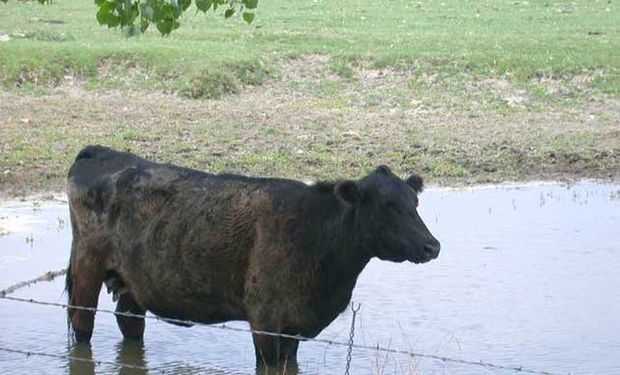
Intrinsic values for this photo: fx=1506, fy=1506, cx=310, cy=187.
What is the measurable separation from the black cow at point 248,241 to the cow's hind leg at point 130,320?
421mm

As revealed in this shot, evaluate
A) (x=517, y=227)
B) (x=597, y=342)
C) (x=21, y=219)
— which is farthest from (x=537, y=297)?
(x=21, y=219)

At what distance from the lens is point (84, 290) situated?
10.0 meters

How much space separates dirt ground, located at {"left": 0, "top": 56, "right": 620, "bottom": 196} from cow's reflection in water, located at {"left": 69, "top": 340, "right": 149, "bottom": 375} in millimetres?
6079

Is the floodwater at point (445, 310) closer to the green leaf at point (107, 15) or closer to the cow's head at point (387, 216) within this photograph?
the cow's head at point (387, 216)

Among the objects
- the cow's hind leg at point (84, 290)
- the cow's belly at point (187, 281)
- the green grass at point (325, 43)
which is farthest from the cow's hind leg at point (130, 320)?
the green grass at point (325, 43)

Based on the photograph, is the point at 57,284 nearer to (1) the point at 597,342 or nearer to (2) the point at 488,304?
(2) the point at 488,304

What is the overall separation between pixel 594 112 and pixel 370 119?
10.3 ft

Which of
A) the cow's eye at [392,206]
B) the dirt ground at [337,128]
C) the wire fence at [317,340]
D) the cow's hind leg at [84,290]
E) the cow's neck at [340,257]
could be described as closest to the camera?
the wire fence at [317,340]

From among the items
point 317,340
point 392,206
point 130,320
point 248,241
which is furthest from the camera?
point 130,320

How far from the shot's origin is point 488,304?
11672 millimetres

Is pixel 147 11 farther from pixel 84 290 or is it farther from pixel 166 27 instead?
pixel 84 290

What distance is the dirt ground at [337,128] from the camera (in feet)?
57.2

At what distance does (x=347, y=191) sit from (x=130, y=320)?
2.20 m

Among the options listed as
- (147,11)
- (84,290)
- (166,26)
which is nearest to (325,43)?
(84,290)
